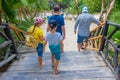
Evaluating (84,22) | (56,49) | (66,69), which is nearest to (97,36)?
(84,22)

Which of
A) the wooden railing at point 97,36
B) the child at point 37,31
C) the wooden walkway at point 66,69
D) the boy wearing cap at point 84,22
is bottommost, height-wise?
the wooden railing at point 97,36

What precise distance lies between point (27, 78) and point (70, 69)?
1175mm

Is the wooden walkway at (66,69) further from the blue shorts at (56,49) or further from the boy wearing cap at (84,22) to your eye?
the boy wearing cap at (84,22)

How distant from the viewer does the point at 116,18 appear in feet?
56.5

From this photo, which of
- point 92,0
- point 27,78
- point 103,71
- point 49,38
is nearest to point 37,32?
point 49,38

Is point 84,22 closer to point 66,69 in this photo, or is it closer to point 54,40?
point 66,69

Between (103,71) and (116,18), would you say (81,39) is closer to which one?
(103,71)

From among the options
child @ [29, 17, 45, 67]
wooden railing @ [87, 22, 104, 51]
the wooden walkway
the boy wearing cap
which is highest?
child @ [29, 17, 45, 67]

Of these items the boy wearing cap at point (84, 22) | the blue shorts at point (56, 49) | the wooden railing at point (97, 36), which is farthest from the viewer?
the wooden railing at point (97, 36)

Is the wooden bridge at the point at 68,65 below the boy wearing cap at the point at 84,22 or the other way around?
below

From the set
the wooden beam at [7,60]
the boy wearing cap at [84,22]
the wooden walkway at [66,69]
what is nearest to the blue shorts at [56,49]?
the wooden walkway at [66,69]

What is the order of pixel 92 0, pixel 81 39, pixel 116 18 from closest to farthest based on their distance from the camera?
1. pixel 81 39
2. pixel 116 18
3. pixel 92 0

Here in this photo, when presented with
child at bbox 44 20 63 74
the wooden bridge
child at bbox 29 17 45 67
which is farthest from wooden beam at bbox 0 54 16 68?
child at bbox 44 20 63 74

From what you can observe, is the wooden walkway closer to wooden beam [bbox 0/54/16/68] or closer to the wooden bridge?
the wooden bridge
